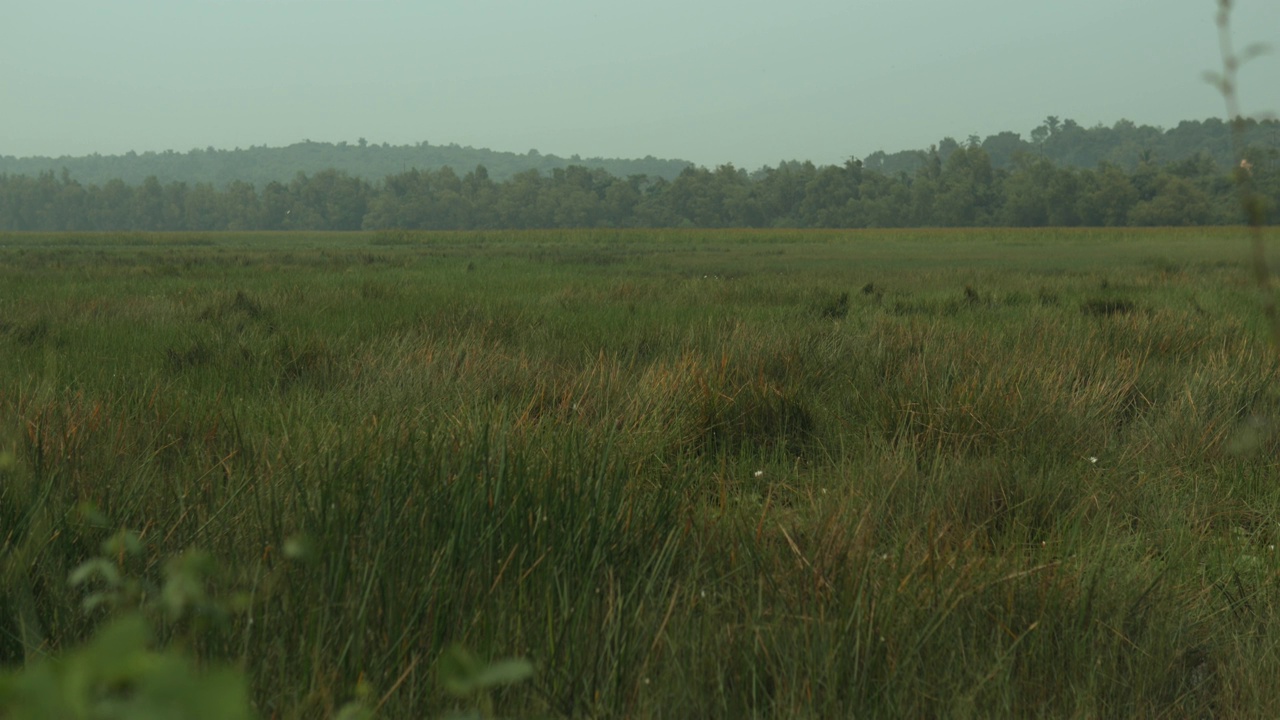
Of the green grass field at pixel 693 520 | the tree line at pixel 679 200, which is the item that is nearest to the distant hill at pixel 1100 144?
the tree line at pixel 679 200

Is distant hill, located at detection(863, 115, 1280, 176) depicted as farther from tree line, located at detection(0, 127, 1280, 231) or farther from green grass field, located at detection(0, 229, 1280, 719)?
green grass field, located at detection(0, 229, 1280, 719)

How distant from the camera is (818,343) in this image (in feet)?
19.2

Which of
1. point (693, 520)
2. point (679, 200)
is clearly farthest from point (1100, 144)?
point (693, 520)

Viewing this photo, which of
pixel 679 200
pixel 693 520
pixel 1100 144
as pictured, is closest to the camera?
pixel 693 520

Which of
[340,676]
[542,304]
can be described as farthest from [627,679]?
[542,304]

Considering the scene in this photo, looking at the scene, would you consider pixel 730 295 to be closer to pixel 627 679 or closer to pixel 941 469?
pixel 941 469

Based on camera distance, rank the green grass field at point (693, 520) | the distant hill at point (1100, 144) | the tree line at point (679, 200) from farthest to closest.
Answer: the distant hill at point (1100, 144) → the tree line at point (679, 200) → the green grass field at point (693, 520)

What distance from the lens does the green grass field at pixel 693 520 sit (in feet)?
5.61

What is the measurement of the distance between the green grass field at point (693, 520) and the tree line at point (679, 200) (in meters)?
74.3

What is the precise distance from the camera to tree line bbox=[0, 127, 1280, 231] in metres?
84.0

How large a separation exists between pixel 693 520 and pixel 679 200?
12373cm

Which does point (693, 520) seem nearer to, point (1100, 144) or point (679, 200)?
point (679, 200)

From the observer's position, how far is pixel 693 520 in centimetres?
242

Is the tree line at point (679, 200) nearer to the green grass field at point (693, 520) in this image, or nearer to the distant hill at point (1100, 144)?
the distant hill at point (1100, 144)
